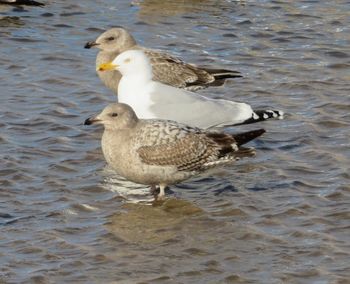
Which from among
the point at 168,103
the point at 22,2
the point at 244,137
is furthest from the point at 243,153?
the point at 22,2

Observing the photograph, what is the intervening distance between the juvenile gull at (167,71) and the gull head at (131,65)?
0.44 m

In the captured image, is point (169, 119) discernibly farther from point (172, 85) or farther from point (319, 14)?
point (319, 14)

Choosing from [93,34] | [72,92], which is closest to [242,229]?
[72,92]

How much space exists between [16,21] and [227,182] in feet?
18.8

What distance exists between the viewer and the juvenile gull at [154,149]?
870cm

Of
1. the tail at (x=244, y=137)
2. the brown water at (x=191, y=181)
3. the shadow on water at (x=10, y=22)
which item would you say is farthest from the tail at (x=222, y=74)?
the shadow on water at (x=10, y=22)

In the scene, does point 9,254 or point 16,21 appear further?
point 16,21

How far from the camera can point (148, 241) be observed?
7949 mm

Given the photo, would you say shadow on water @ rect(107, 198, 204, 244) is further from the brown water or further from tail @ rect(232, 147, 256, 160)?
tail @ rect(232, 147, 256, 160)

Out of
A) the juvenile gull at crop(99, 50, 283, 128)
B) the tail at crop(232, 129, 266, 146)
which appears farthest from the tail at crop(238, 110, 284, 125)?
the tail at crop(232, 129, 266, 146)

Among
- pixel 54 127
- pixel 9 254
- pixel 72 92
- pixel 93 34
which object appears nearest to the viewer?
pixel 9 254

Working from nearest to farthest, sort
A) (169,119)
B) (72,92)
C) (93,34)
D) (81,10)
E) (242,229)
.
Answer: (242,229) → (169,119) → (72,92) → (93,34) → (81,10)

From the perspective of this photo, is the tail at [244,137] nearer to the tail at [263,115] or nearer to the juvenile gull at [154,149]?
the juvenile gull at [154,149]

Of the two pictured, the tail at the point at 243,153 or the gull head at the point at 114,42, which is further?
the gull head at the point at 114,42
